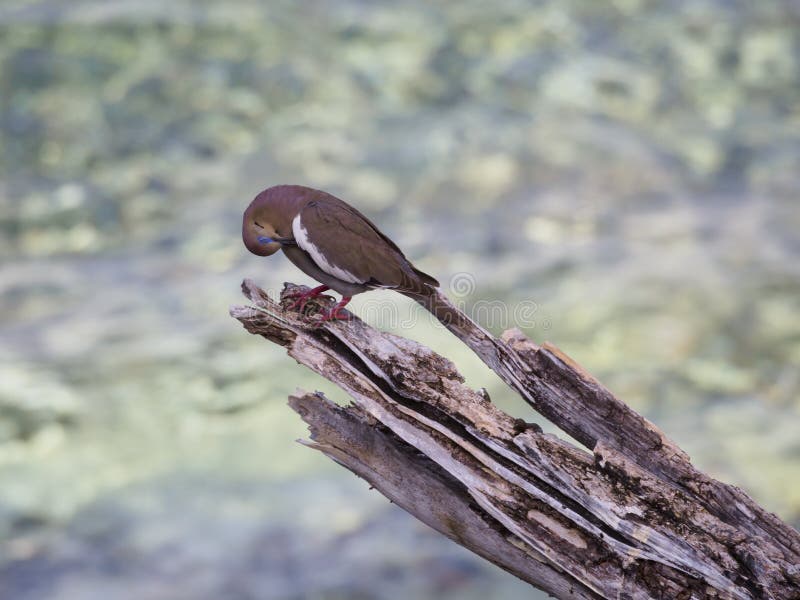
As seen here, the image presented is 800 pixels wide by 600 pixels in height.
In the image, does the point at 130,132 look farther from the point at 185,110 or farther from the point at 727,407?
the point at 727,407

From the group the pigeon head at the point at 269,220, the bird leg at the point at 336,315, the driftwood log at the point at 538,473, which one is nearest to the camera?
the driftwood log at the point at 538,473

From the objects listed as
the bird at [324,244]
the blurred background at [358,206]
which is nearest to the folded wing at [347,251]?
the bird at [324,244]

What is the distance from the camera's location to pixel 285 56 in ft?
31.8

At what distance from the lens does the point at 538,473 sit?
8.25 feet

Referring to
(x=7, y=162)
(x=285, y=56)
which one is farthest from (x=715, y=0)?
(x=7, y=162)

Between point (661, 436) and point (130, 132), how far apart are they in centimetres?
740

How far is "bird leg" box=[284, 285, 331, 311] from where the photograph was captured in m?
2.91

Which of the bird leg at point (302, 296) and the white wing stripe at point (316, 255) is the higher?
the white wing stripe at point (316, 255)

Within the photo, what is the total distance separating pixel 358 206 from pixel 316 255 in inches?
225

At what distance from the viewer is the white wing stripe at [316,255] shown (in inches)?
111

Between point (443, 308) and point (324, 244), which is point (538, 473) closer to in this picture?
point (443, 308)

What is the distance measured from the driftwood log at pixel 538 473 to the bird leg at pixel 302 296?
0.07 metres

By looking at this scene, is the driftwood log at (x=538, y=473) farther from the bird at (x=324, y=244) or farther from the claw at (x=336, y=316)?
the bird at (x=324, y=244)

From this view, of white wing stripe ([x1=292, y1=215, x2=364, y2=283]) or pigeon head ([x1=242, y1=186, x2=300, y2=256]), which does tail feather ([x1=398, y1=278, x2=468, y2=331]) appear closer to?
white wing stripe ([x1=292, y1=215, x2=364, y2=283])
